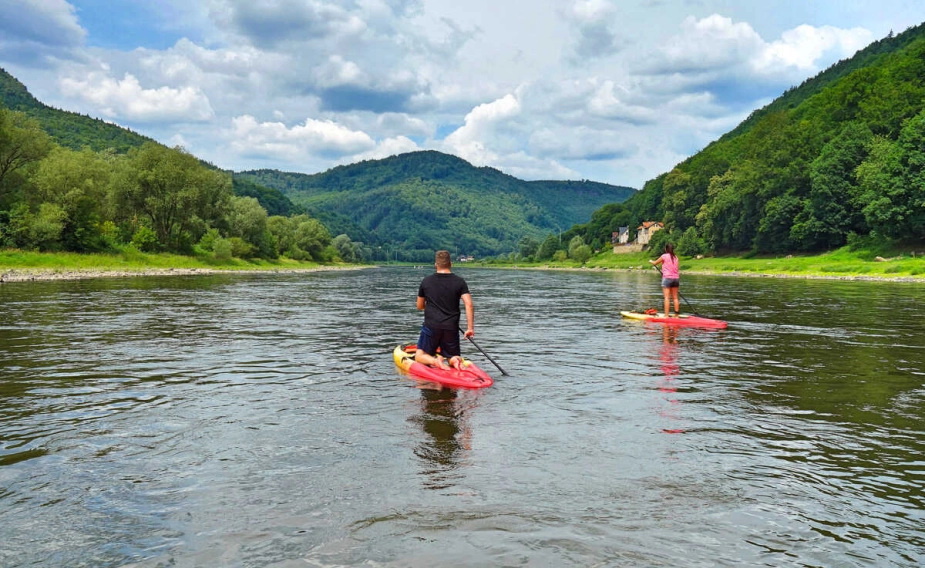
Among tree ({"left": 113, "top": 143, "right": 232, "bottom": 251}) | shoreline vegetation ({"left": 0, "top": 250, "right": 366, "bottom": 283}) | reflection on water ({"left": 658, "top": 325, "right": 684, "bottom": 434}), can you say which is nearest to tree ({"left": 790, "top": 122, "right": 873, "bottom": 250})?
reflection on water ({"left": 658, "top": 325, "right": 684, "bottom": 434})

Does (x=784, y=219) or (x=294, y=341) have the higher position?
(x=784, y=219)

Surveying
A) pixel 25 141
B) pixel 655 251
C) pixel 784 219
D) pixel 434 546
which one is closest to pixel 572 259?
pixel 655 251

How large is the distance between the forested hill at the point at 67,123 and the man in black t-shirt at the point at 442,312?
18032cm

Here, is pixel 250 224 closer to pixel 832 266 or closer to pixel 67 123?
pixel 832 266

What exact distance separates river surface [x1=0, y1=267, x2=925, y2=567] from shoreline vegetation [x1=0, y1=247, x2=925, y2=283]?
163 feet

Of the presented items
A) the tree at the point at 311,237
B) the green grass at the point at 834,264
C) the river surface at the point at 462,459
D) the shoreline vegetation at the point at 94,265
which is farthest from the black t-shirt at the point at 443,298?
the tree at the point at 311,237

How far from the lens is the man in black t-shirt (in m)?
13.0

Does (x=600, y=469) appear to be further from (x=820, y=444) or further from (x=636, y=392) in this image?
(x=636, y=392)

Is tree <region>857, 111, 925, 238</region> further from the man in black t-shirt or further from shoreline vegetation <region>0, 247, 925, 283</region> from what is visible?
the man in black t-shirt

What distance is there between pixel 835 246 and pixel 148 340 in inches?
3860

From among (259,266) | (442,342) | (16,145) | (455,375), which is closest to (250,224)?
(259,266)

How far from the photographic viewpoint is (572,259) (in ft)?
634

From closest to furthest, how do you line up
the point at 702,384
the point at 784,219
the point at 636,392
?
the point at 636,392 < the point at 702,384 < the point at 784,219

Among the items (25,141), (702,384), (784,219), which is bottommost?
(702,384)
